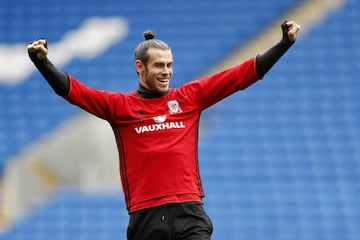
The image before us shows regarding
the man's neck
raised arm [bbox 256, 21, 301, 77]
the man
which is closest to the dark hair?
the man

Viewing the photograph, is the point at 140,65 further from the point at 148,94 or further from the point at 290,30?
the point at 290,30

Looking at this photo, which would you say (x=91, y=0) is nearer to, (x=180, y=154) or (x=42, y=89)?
(x=42, y=89)

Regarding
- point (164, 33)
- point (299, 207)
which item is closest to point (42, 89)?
point (164, 33)

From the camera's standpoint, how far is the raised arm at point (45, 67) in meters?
3.46

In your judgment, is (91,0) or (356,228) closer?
(356,228)

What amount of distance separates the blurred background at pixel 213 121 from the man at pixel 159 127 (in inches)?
162

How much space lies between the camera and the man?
3502 millimetres

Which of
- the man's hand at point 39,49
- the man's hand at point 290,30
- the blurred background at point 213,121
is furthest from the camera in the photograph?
the blurred background at point 213,121

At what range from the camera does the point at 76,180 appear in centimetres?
810

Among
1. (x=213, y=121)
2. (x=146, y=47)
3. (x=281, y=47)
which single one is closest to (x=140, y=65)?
(x=146, y=47)

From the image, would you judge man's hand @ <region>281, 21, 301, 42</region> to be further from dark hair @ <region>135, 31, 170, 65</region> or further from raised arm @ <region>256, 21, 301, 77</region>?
dark hair @ <region>135, 31, 170, 65</region>

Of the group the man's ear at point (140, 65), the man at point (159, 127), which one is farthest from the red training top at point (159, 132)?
the man's ear at point (140, 65)

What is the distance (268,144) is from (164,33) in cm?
164

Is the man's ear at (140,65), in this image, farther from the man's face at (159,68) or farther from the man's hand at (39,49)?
the man's hand at (39,49)
